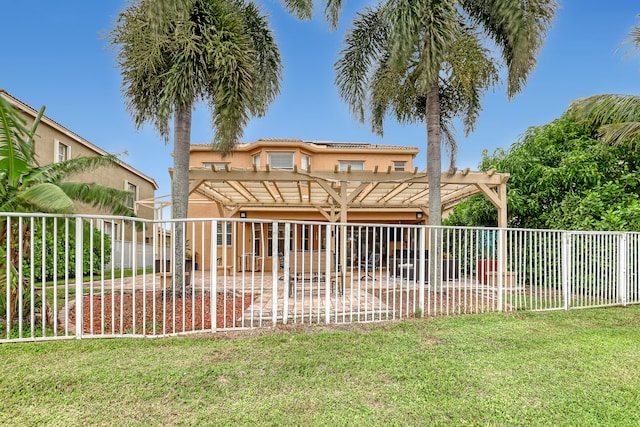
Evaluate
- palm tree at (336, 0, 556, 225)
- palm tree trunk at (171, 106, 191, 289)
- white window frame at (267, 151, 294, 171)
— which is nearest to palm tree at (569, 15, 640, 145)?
palm tree at (336, 0, 556, 225)

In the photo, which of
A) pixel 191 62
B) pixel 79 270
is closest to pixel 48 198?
pixel 79 270

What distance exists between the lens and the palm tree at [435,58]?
27.0 feet

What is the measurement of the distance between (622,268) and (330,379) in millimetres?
8308

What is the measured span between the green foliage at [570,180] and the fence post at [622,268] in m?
1.44

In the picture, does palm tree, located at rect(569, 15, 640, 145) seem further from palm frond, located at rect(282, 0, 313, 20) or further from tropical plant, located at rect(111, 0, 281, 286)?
tropical plant, located at rect(111, 0, 281, 286)

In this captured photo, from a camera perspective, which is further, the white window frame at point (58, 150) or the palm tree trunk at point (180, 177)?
the white window frame at point (58, 150)

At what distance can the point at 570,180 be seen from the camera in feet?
35.5

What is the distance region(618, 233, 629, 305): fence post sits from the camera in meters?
8.23

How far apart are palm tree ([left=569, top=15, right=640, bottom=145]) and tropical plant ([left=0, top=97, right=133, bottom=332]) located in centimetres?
1295

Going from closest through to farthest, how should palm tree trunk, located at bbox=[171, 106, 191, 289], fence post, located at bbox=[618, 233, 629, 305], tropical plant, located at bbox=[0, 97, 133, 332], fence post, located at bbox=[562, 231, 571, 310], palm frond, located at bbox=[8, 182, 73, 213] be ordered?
palm frond, located at bbox=[8, 182, 73, 213] < tropical plant, located at bbox=[0, 97, 133, 332] < fence post, located at bbox=[562, 231, 571, 310] < palm tree trunk, located at bbox=[171, 106, 191, 289] < fence post, located at bbox=[618, 233, 629, 305]

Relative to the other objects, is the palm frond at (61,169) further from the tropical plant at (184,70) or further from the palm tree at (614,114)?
the palm tree at (614,114)

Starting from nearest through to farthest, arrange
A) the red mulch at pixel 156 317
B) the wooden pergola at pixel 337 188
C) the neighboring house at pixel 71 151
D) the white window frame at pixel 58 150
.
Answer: the red mulch at pixel 156 317, the wooden pergola at pixel 337 188, the neighboring house at pixel 71 151, the white window frame at pixel 58 150

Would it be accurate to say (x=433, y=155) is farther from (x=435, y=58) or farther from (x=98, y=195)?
(x=98, y=195)

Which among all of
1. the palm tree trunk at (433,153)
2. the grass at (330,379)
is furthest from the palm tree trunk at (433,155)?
the grass at (330,379)
